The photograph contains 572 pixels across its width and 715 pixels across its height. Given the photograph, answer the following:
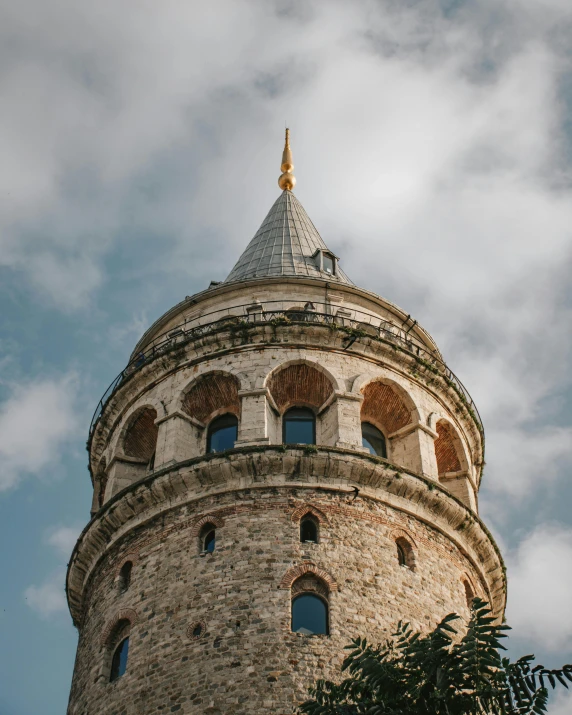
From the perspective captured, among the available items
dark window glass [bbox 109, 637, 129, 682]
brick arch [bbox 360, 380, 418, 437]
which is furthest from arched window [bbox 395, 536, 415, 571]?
dark window glass [bbox 109, 637, 129, 682]

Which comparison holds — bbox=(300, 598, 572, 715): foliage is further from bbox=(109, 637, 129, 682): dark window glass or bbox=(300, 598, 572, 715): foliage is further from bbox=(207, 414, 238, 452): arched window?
bbox=(207, 414, 238, 452): arched window

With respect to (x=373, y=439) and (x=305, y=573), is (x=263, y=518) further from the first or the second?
(x=373, y=439)

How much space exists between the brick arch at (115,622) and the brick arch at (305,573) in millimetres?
3380

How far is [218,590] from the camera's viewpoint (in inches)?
822

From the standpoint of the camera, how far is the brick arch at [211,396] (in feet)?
87.7

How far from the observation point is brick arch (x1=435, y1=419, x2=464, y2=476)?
28250mm

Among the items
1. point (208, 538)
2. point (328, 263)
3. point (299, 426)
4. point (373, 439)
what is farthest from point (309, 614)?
point (328, 263)

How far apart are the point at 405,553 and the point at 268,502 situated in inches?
129

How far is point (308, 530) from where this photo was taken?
73.6ft

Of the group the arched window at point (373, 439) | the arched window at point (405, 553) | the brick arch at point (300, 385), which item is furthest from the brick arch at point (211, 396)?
the arched window at point (405, 553)

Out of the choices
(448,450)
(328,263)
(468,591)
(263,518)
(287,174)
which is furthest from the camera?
(287,174)

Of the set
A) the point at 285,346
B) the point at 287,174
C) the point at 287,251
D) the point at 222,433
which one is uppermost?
the point at 287,174

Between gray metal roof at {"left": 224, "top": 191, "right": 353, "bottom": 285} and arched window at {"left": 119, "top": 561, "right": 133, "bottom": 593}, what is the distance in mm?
10750

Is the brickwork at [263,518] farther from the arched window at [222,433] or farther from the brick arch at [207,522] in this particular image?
the arched window at [222,433]
